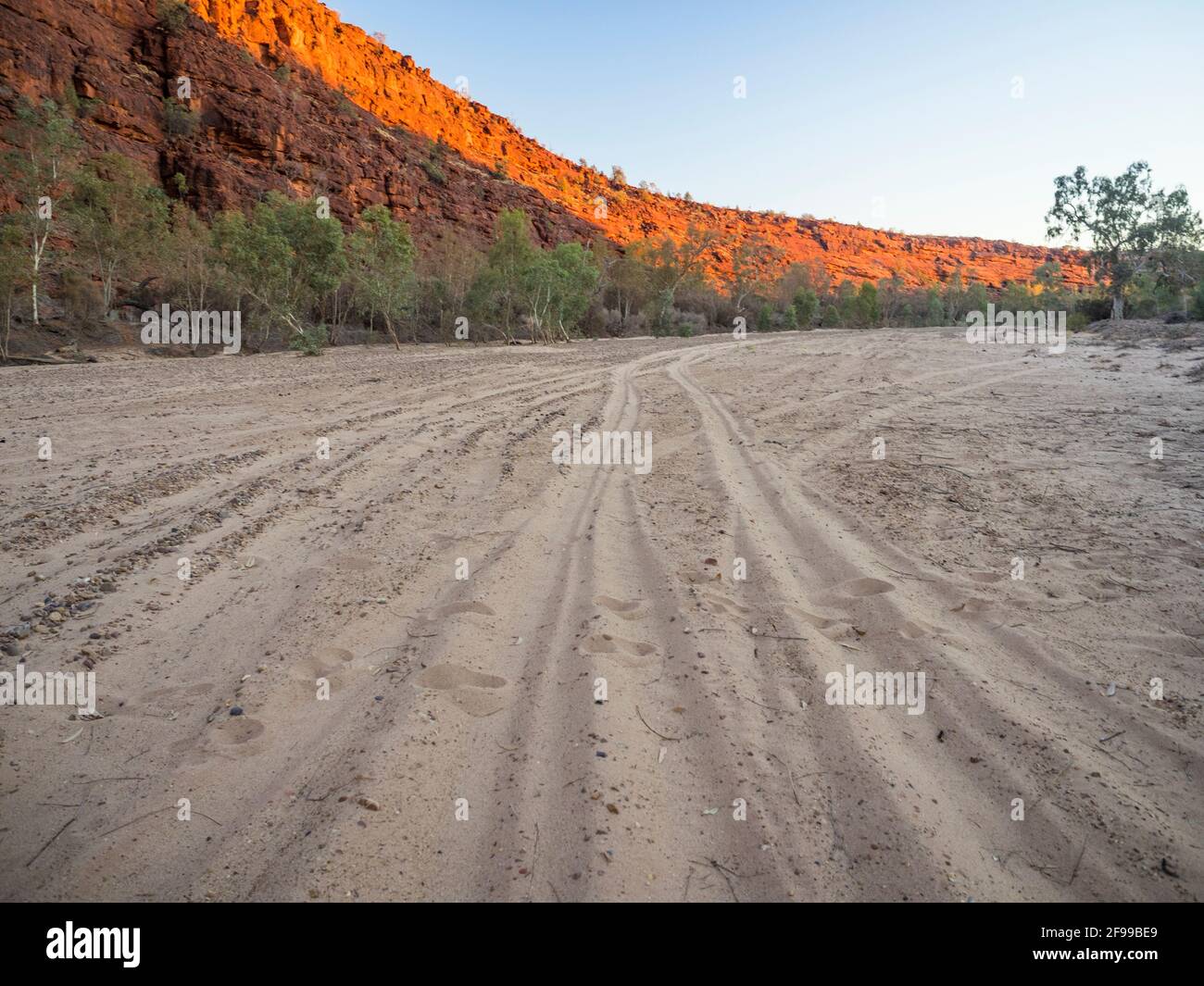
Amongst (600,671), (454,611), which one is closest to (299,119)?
(454,611)

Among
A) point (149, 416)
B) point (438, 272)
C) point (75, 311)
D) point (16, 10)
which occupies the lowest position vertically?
point (149, 416)

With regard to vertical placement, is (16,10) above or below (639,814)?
above

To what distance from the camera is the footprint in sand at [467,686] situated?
93.1 inches

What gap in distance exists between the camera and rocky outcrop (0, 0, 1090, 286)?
1474 inches

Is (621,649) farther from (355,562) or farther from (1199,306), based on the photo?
(1199,306)

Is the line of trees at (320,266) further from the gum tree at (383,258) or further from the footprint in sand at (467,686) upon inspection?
the footprint in sand at (467,686)

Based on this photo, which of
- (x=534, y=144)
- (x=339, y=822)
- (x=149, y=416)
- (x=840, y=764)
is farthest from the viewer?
(x=534, y=144)

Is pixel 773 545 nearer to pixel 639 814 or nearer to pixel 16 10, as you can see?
pixel 639 814

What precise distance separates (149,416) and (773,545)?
7490 millimetres

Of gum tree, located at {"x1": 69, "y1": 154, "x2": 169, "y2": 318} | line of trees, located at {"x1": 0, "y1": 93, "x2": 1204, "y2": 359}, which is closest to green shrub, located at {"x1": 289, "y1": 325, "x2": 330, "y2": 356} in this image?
line of trees, located at {"x1": 0, "y1": 93, "x2": 1204, "y2": 359}

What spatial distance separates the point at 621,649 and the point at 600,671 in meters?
0.22

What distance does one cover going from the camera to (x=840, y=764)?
209 centimetres

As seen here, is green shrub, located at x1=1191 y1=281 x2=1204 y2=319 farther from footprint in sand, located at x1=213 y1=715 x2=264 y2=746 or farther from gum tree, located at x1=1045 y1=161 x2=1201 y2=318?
footprint in sand, located at x1=213 y1=715 x2=264 y2=746

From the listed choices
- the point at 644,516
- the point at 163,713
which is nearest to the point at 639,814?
the point at 163,713
